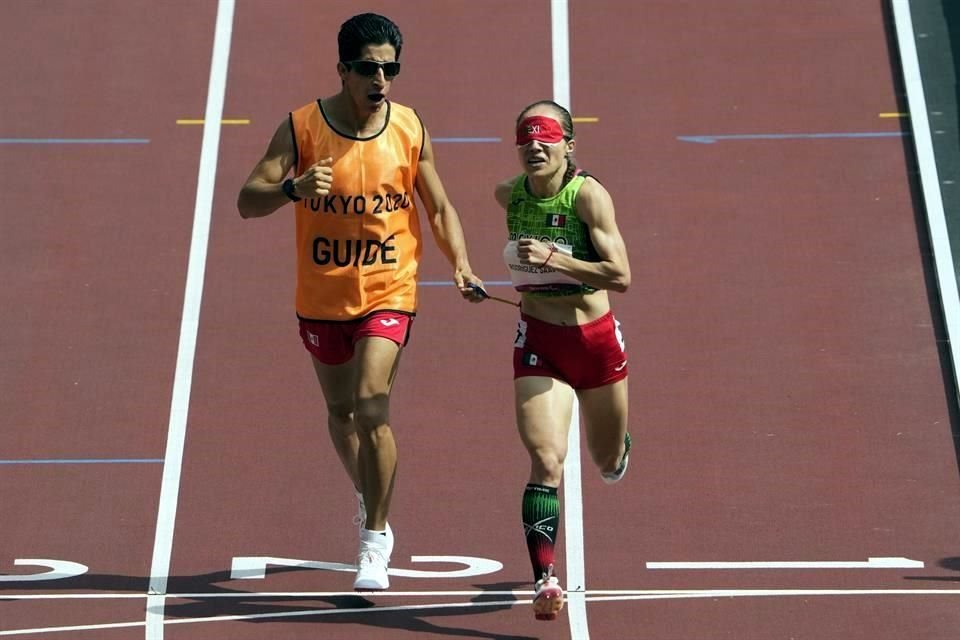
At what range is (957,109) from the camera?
43.1 ft

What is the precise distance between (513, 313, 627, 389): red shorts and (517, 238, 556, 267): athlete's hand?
471mm

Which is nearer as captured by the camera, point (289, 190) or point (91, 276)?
point (289, 190)

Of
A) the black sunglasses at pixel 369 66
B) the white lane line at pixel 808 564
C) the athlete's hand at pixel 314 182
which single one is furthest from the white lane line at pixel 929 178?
the athlete's hand at pixel 314 182

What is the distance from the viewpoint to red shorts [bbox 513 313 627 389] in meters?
8.22

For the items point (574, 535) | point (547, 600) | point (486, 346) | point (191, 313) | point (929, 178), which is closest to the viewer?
point (547, 600)

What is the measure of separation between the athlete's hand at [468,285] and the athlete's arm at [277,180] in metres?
0.79

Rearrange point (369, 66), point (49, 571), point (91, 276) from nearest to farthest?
point (369, 66)
point (49, 571)
point (91, 276)

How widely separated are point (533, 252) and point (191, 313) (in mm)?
4204

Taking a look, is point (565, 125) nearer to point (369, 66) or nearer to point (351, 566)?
point (369, 66)

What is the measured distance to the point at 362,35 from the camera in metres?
8.22

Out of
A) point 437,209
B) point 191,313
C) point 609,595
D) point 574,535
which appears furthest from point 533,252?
point 191,313

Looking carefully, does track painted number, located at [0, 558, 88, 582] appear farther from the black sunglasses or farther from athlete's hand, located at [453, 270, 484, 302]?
the black sunglasses

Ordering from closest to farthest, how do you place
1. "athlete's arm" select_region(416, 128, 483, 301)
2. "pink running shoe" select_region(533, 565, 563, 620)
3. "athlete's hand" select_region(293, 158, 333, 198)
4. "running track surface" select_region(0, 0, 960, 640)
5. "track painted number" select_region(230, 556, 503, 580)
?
"pink running shoe" select_region(533, 565, 563, 620), "athlete's hand" select_region(293, 158, 333, 198), "athlete's arm" select_region(416, 128, 483, 301), "running track surface" select_region(0, 0, 960, 640), "track painted number" select_region(230, 556, 503, 580)

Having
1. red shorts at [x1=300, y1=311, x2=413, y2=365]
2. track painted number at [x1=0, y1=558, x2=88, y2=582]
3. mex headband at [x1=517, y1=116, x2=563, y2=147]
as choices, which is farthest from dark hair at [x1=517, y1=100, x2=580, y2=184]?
track painted number at [x1=0, y1=558, x2=88, y2=582]
